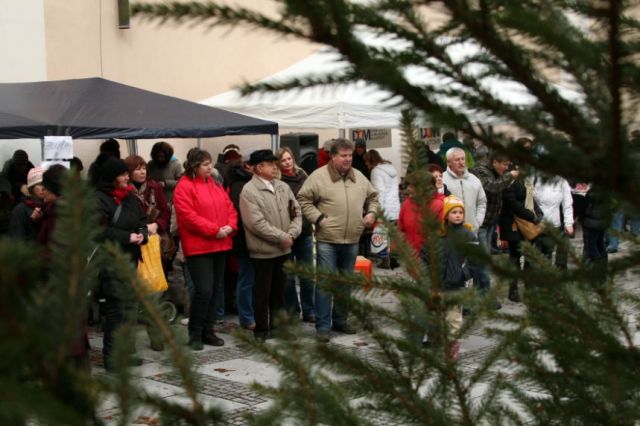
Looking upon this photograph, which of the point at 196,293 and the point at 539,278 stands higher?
the point at 539,278

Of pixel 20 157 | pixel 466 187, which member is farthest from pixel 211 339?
pixel 20 157

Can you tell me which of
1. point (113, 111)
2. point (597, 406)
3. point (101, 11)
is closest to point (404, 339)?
point (597, 406)

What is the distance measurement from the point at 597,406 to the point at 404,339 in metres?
0.42

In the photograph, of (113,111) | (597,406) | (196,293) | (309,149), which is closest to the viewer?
(597,406)

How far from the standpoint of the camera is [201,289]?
922 cm

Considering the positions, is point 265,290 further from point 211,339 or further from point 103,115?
point 103,115

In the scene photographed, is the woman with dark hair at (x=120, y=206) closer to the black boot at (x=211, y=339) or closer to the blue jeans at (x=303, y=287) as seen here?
the black boot at (x=211, y=339)

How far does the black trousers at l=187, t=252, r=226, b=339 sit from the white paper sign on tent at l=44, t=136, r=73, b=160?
1656mm

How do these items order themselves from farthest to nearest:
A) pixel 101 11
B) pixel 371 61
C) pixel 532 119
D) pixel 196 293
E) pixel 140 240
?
pixel 101 11 → pixel 196 293 → pixel 140 240 → pixel 532 119 → pixel 371 61

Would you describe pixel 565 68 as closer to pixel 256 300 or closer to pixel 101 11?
pixel 256 300

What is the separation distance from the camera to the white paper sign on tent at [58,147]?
9852 millimetres

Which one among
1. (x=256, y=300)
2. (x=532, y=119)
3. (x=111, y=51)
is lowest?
(x=256, y=300)

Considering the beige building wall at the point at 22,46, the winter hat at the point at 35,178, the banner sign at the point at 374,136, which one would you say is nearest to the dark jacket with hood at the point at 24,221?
the winter hat at the point at 35,178

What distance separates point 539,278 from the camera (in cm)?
168
